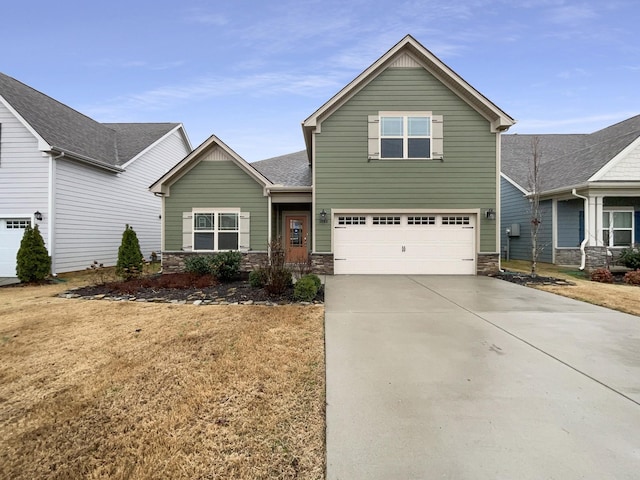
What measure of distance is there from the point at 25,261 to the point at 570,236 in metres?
20.2

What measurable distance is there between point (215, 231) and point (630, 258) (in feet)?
47.0

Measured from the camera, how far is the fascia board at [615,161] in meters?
11.2

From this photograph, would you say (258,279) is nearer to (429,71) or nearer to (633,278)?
(429,71)

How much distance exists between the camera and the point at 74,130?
1320cm

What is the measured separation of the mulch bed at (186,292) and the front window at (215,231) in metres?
2.12

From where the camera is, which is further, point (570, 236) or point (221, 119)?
point (221, 119)

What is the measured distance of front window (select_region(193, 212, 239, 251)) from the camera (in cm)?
1138

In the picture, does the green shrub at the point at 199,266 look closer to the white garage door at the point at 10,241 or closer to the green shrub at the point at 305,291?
the green shrub at the point at 305,291

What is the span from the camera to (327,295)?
7430 mm

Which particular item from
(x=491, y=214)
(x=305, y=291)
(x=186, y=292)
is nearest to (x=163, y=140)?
(x=186, y=292)

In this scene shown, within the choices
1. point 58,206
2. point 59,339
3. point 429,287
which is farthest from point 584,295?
point 58,206

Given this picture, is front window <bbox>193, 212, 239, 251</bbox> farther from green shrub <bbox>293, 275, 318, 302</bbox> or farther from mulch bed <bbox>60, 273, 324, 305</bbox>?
green shrub <bbox>293, 275, 318, 302</bbox>

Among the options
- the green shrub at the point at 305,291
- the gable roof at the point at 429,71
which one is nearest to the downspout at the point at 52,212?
the gable roof at the point at 429,71

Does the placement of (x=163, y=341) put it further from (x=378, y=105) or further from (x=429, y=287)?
(x=378, y=105)
